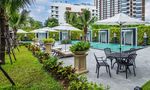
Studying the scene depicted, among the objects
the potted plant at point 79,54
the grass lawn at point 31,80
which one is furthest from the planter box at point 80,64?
the grass lawn at point 31,80

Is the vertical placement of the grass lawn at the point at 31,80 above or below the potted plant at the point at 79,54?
below

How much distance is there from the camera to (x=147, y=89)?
290 inches

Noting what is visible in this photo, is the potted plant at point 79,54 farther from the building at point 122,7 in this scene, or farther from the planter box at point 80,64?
the building at point 122,7

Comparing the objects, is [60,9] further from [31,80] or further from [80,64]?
[31,80]

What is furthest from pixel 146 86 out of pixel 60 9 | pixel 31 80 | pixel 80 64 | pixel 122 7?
pixel 122 7

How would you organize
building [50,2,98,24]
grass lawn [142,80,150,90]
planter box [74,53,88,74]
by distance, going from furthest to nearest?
building [50,2,98,24] < planter box [74,53,88,74] < grass lawn [142,80,150,90]

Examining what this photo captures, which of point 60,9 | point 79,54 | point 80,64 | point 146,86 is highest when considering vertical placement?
point 60,9

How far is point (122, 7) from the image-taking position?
110 meters

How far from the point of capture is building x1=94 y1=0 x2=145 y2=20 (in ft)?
350

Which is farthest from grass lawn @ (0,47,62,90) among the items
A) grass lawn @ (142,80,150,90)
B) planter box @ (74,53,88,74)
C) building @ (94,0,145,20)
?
building @ (94,0,145,20)

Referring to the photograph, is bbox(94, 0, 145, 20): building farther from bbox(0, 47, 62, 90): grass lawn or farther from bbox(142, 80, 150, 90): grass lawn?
bbox(142, 80, 150, 90): grass lawn

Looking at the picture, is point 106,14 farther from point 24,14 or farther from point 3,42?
point 3,42

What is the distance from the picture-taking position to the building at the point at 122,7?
107 m

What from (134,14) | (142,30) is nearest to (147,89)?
(142,30)
